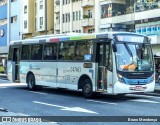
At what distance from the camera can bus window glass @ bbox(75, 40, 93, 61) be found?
17.3 metres

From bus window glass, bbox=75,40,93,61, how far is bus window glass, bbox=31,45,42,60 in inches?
147

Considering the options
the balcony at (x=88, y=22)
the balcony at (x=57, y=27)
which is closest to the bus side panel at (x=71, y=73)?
the balcony at (x=88, y=22)

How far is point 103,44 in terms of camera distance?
16.8 meters

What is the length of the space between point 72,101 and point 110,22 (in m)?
32.2

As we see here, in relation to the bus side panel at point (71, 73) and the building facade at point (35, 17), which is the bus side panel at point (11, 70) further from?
the building facade at point (35, 17)

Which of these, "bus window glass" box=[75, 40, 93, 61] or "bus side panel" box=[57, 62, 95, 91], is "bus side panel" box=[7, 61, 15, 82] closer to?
→ "bus side panel" box=[57, 62, 95, 91]

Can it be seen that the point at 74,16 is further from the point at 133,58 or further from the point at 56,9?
the point at 133,58

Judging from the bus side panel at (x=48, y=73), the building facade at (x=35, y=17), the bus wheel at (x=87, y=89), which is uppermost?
the building facade at (x=35, y=17)

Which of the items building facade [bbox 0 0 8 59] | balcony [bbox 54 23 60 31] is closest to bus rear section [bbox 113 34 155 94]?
balcony [bbox 54 23 60 31]

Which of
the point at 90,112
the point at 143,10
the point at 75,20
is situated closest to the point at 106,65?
the point at 90,112

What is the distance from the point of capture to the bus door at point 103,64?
643 inches

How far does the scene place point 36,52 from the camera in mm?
21844

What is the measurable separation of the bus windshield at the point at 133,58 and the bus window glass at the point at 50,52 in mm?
4694

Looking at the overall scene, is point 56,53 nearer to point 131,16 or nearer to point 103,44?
point 103,44
